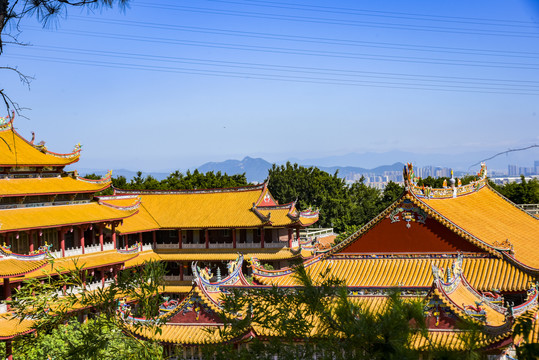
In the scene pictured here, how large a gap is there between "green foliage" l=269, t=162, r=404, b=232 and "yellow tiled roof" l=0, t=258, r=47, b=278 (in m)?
32.6

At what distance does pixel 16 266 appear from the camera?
24469 millimetres

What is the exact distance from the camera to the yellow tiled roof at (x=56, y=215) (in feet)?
91.4

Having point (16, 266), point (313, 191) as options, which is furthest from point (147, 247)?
point (313, 191)

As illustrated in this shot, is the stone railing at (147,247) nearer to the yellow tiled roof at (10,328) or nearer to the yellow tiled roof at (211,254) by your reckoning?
the yellow tiled roof at (211,254)

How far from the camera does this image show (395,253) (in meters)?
21.0

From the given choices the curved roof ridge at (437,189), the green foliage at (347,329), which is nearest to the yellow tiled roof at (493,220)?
the curved roof ridge at (437,189)

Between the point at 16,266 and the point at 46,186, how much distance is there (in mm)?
7535

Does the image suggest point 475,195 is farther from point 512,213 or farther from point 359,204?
point 359,204

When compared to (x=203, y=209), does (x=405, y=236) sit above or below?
above

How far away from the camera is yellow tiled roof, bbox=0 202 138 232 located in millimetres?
27859

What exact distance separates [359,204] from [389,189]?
2921mm

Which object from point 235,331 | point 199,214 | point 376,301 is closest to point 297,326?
point 235,331

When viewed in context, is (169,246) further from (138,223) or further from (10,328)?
(10,328)

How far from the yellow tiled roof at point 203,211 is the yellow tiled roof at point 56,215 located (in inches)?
92.2
